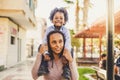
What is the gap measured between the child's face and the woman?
0.29 feet

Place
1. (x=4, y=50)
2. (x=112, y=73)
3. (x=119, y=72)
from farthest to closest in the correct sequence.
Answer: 1. (x=4, y=50)
2. (x=119, y=72)
3. (x=112, y=73)

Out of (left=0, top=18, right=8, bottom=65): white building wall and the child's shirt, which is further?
(left=0, top=18, right=8, bottom=65): white building wall

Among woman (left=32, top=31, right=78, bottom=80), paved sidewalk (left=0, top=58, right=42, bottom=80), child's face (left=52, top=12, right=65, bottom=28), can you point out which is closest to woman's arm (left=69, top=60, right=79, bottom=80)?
woman (left=32, top=31, right=78, bottom=80)

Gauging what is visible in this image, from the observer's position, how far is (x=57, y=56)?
10.4 ft

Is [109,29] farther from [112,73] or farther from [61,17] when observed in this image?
[61,17]

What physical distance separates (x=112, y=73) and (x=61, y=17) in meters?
0.94

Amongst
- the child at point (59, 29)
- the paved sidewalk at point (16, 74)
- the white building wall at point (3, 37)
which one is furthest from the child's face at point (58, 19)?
the white building wall at point (3, 37)

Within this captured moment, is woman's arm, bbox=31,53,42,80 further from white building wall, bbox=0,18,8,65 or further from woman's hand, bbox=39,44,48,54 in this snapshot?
white building wall, bbox=0,18,8,65

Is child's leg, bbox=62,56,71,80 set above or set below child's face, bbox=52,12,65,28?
below

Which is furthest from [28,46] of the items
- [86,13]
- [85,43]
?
[86,13]

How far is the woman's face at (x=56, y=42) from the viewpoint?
10.3 feet

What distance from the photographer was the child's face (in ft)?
10.3

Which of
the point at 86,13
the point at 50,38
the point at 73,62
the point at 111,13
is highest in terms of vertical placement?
the point at 86,13

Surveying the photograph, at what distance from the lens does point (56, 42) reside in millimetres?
3152
